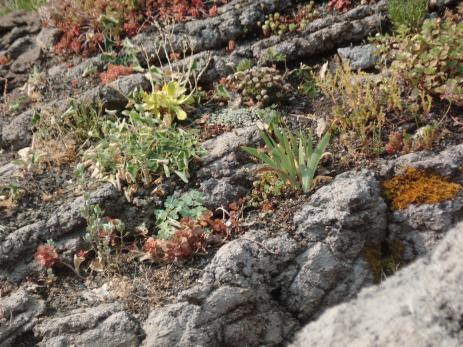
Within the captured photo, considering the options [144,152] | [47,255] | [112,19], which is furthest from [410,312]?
[112,19]

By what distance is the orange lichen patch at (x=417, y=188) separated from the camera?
17.1 feet

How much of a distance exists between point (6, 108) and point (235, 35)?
3.40m

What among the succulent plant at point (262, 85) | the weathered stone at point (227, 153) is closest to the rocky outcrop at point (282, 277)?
the weathered stone at point (227, 153)

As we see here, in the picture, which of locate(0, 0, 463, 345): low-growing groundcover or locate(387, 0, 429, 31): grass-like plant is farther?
locate(387, 0, 429, 31): grass-like plant

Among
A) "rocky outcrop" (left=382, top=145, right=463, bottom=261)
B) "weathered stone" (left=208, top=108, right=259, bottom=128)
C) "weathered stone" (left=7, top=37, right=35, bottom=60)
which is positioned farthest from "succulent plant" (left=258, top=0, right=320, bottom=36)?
"weathered stone" (left=7, top=37, right=35, bottom=60)

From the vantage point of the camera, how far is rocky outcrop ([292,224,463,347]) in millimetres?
2410

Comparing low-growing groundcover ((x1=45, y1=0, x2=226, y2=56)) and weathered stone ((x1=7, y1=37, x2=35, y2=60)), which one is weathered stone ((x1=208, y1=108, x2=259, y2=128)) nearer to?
low-growing groundcover ((x1=45, y1=0, x2=226, y2=56))

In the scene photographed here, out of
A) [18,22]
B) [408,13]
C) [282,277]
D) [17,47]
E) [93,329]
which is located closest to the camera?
[93,329]

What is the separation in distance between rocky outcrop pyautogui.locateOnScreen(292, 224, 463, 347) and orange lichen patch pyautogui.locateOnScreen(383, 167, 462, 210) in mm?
2430

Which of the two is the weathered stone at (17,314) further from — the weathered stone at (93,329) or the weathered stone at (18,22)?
the weathered stone at (18,22)

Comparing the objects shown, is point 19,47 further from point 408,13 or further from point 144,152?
point 408,13

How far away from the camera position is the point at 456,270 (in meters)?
2.56

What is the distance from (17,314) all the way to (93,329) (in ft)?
2.61

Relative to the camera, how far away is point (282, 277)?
16.4ft
